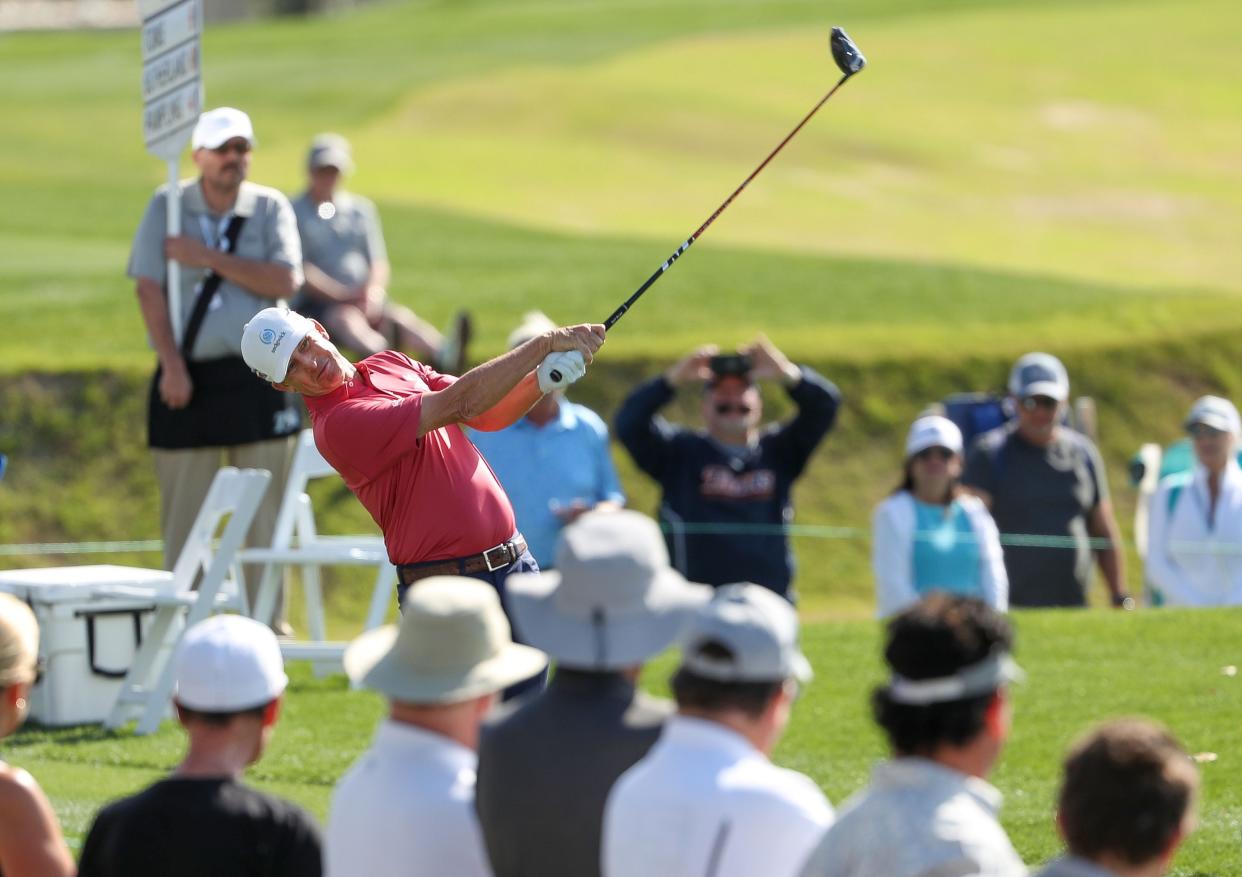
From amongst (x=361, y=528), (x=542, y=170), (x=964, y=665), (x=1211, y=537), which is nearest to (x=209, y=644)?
(x=964, y=665)

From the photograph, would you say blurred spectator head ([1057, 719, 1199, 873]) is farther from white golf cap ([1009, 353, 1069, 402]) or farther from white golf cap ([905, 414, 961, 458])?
white golf cap ([1009, 353, 1069, 402])

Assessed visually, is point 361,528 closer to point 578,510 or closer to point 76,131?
point 578,510

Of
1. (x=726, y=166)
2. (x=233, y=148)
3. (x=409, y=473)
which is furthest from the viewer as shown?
(x=726, y=166)

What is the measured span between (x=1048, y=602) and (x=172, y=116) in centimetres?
551

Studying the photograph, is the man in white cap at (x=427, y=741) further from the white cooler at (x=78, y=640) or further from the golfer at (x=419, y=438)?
the white cooler at (x=78, y=640)

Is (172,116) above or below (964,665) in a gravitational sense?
above

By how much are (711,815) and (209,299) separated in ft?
21.7

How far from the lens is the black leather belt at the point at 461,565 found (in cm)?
661

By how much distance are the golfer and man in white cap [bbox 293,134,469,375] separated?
757cm

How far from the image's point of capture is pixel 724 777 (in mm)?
3936

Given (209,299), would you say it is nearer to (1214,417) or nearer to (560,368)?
(560,368)

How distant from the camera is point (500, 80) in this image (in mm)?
37156

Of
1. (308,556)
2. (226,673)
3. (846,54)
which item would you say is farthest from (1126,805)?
(308,556)

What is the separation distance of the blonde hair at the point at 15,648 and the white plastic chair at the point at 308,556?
4.75 metres
